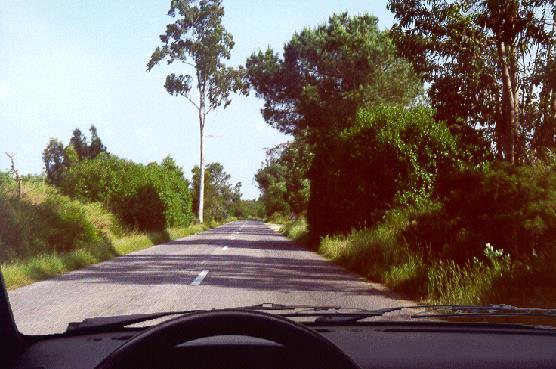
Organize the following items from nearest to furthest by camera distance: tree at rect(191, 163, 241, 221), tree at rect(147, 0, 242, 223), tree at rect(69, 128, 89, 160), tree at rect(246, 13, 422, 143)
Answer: tree at rect(147, 0, 242, 223) → tree at rect(246, 13, 422, 143) → tree at rect(69, 128, 89, 160) → tree at rect(191, 163, 241, 221)

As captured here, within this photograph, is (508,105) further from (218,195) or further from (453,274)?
(218,195)

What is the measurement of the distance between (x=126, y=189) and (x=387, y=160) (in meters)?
21.2

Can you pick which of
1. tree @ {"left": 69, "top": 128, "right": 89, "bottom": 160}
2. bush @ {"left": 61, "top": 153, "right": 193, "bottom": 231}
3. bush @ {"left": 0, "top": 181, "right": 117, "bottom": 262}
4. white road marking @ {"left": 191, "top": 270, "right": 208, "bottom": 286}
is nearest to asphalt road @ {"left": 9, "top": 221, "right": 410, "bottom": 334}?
white road marking @ {"left": 191, "top": 270, "right": 208, "bottom": 286}

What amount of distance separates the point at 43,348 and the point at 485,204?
11130mm

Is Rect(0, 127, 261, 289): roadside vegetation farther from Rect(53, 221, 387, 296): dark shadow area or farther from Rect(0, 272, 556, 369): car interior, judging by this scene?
Rect(0, 272, 556, 369): car interior

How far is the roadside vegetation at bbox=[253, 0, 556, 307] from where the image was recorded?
406 inches

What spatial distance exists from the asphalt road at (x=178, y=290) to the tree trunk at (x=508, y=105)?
12.3 ft

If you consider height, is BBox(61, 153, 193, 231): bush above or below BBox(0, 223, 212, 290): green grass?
above

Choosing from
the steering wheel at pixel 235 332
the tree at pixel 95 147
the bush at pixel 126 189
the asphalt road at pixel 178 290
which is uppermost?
the tree at pixel 95 147

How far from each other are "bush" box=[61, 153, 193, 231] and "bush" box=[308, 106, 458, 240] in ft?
59.0

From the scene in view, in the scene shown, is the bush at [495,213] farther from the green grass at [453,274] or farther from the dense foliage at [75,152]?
the dense foliage at [75,152]

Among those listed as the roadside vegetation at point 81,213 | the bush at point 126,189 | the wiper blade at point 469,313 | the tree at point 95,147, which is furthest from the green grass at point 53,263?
the tree at point 95,147

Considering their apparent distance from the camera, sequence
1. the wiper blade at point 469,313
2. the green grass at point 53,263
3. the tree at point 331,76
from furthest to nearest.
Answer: the tree at point 331,76 < the green grass at point 53,263 < the wiper blade at point 469,313

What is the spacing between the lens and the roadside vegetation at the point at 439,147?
1030cm
